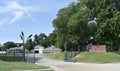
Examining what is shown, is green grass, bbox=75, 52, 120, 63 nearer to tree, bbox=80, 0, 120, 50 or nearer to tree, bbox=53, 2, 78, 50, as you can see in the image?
tree, bbox=80, 0, 120, 50

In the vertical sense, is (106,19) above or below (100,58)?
above

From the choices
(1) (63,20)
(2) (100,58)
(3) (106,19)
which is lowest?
(2) (100,58)

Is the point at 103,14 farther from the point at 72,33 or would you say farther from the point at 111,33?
the point at 72,33

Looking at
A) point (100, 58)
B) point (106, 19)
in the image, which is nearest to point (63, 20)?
point (106, 19)

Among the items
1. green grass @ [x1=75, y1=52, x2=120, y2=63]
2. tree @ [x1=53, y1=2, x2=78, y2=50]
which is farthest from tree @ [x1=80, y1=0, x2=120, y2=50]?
green grass @ [x1=75, y1=52, x2=120, y2=63]

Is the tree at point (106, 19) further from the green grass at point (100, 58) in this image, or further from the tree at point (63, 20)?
the green grass at point (100, 58)

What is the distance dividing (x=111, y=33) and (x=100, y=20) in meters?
3.58

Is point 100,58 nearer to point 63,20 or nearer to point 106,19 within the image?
point 106,19

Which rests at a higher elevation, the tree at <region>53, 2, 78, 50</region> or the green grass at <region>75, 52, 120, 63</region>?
the tree at <region>53, 2, 78, 50</region>

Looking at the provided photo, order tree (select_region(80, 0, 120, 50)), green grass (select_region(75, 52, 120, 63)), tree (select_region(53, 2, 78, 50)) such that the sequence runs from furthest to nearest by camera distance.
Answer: tree (select_region(53, 2, 78, 50)) < tree (select_region(80, 0, 120, 50)) < green grass (select_region(75, 52, 120, 63))

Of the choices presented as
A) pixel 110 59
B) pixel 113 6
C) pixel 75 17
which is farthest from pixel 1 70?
pixel 113 6

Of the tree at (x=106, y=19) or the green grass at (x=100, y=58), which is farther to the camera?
the tree at (x=106, y=19)

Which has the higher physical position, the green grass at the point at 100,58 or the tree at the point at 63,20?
the tree at the point at 63,20

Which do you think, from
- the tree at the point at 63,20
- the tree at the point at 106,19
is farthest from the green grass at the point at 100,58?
the tree at the point at 63,20
